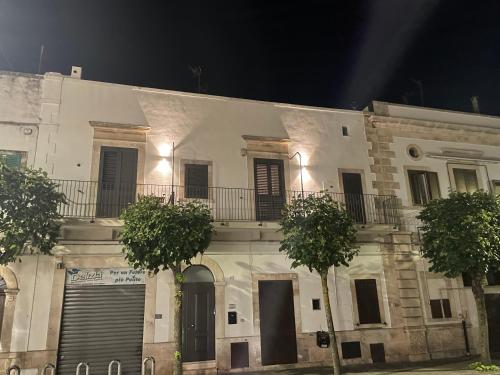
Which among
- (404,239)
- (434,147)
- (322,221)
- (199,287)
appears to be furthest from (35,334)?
(434,147)

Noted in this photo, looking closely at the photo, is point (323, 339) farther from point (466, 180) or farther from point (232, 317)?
point (466, 180)

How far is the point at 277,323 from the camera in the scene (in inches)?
478

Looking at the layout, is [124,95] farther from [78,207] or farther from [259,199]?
[259,199]

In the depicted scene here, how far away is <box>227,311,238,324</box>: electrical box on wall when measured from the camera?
11.7 metres

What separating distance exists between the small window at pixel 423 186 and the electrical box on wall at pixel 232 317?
26.2 ft

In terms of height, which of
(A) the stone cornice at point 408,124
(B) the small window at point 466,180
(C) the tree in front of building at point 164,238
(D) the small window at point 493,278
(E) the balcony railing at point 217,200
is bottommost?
(D) the small window at point 493,278

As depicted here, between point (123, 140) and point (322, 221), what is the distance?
681cm

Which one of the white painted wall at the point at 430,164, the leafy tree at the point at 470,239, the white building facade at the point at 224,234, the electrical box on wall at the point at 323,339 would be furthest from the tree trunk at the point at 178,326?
the white painted wall at the point at 430,164

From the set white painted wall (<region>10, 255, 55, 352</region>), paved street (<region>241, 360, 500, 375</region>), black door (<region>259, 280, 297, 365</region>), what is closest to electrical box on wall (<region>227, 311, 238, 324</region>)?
black door (<region>259, 280, 297, 365</region>)

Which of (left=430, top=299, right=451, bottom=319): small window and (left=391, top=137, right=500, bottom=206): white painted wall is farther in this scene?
(left=391, top=137, right=500, bottom=206): white painted wall

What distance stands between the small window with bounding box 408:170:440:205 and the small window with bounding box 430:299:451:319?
3.60 m

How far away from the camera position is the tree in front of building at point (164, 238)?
938 cm

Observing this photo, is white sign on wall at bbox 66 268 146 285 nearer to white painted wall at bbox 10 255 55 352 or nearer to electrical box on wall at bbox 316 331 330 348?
white painted wall at bbox 10 255 55 352

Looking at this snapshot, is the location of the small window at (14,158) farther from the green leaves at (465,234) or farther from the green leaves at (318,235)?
the green leaves at (465,234)
